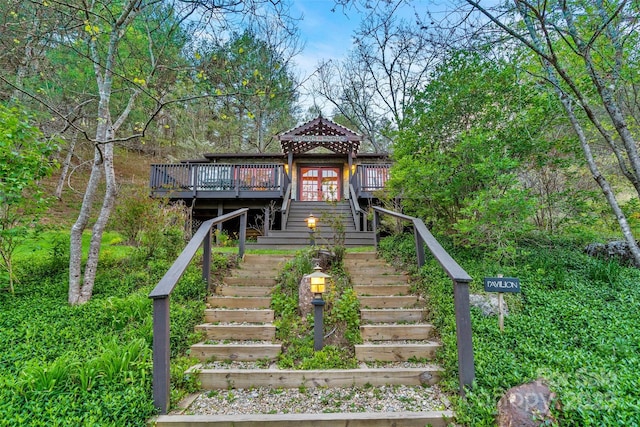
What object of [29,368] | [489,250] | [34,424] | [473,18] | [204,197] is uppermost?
[473,18]

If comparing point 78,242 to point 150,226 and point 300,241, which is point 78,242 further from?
point 300,241

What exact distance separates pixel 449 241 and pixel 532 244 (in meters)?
1.56

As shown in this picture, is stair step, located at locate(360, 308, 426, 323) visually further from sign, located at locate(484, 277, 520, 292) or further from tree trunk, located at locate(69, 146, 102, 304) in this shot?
tree trunk, located at locate(69, 146, 102, 304)

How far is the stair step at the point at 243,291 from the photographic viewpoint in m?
3.98

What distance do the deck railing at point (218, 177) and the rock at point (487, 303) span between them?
720 cm

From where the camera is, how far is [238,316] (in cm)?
347

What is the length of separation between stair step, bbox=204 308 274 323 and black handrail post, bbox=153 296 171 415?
1.27 meters

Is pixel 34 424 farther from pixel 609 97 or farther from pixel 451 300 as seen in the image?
pixel 609 97

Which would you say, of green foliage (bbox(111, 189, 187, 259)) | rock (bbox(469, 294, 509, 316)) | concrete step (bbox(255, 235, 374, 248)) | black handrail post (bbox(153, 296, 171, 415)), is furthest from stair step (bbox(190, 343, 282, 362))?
concrete step (bbox(255, 235, 374, 248))

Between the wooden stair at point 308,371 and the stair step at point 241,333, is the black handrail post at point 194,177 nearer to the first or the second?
the wooden stair at point 308,371

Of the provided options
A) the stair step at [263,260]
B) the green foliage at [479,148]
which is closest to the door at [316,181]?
the green foliage at [479,148]

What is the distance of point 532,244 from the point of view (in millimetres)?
5355

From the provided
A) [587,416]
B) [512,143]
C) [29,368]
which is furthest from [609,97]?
[29,368]

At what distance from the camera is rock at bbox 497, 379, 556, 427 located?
1840 millimetres
